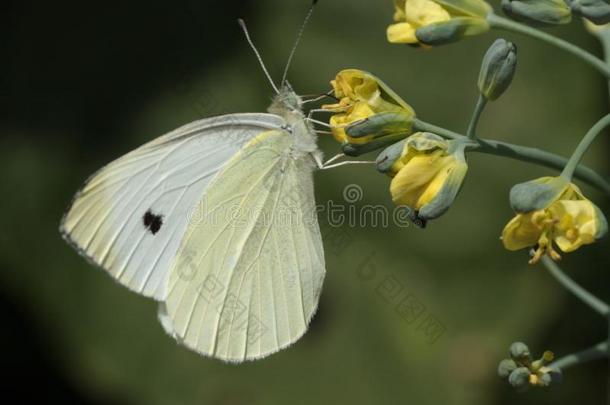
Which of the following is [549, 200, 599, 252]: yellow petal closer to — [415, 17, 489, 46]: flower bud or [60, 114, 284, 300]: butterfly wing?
[415, 17, 489, 46]: flower bud

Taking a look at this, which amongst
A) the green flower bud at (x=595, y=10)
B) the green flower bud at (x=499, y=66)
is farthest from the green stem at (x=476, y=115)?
the green flower bud at (x=595, y=10)

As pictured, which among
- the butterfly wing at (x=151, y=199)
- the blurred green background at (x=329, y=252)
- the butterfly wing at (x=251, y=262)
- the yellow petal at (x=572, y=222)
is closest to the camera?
the yellow petal at (x=572, y=222)

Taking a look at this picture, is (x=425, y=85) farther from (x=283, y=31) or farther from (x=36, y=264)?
(x=36, y=264)

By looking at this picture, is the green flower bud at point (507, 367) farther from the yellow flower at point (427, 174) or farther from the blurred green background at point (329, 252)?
the blurred green background at point (329, 252)

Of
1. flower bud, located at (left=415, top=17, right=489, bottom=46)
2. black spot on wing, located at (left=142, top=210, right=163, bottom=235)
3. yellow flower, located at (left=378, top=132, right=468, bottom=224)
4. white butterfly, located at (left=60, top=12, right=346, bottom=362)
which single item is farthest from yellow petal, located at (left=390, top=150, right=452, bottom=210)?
black spot on wing, located at (left=142, top=210, right=163, bottom=235)

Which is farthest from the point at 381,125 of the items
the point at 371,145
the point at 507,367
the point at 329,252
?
the point at 329,252

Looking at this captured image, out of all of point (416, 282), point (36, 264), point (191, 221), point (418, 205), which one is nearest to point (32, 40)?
point (36, 264)
